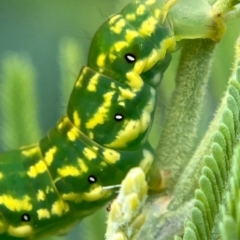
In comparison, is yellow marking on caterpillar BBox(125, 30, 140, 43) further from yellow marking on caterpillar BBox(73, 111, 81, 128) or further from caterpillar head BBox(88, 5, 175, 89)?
yellow marking on caterpillar BBox(73, 111, 81, 128)

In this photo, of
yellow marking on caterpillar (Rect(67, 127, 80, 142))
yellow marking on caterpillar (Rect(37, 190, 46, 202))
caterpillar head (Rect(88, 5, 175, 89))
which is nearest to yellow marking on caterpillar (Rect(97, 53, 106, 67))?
caterpillar head (Rect(88, 5, 175, 89))

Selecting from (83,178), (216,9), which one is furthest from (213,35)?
(83,178)

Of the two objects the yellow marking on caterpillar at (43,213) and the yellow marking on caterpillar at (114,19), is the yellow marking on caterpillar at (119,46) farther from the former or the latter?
the yellow marking on caterpillar at (43,213)

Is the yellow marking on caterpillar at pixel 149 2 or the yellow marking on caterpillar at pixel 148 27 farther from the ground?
the yellow marking on caterpillar at pixel 149 2

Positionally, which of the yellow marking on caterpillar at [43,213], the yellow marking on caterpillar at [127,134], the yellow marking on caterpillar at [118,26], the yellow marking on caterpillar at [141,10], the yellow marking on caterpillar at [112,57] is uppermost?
the yellow marking on caterpillar at [141,10]

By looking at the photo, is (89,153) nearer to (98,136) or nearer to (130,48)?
(98,136)

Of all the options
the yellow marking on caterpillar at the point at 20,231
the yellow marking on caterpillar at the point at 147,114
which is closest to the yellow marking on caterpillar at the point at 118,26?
the yellow marking on caterpillar at the point at 147,114

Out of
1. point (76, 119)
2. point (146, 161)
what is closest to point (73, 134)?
point (76, 119)
